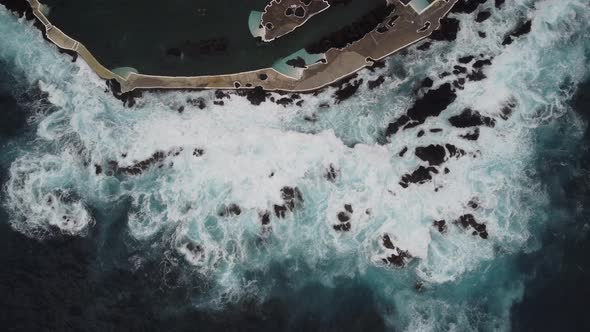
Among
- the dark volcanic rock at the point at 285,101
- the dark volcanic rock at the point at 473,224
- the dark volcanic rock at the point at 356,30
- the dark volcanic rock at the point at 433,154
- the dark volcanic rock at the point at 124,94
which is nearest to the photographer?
the dark volcanic rock at the point at 473,224

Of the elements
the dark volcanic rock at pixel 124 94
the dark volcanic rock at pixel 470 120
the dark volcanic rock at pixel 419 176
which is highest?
the dark volcanic rock at pixel 470 120

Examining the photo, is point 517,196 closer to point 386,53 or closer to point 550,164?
point 550,164

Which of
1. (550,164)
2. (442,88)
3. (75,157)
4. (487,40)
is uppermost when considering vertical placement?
(487,40)

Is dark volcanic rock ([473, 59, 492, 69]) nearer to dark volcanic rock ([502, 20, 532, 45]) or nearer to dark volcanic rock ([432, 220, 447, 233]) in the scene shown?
dark volcanic rock ([502, 20, 532, 45])

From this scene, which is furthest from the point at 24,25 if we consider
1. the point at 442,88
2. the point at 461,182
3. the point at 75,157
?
the point at 461,182

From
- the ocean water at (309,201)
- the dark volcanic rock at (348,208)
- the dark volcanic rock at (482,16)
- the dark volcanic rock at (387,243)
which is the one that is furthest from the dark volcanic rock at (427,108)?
the dark volcanic rock at (387,243)

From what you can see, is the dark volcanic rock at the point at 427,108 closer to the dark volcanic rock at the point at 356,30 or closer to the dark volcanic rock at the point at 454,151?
the dark volcanic rock at the point at 454,151
